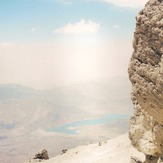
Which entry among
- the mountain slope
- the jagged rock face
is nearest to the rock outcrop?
the mountain slope

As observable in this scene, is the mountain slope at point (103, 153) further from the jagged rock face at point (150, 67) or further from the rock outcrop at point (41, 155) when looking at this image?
the jagged rock face at point (150, 67)

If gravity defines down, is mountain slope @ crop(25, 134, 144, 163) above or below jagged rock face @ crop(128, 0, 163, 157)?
below

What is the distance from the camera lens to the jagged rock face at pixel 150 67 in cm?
1426

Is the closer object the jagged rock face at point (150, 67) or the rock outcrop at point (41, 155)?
the jagged rock face at point (150, 67)

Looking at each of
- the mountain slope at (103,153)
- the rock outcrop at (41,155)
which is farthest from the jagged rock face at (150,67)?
the rock outcrop at (41,155)

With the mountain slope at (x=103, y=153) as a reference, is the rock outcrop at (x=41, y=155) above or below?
below

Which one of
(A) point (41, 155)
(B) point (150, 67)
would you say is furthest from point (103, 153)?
(B) point (150, 67)

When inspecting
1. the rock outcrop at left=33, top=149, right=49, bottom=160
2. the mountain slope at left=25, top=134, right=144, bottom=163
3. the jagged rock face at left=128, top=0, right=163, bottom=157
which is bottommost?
the rock outcrop at left=33, top=149, right=49, bottom=160

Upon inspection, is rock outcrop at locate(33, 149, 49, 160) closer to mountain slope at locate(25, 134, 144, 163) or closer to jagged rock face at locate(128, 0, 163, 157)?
mountain slope at locate(25, 134, 144, 163)

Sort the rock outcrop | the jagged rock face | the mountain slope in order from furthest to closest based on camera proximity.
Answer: the rock outcrop < the mountain slope < the jagged rock face

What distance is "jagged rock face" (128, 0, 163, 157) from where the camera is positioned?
14258 mm

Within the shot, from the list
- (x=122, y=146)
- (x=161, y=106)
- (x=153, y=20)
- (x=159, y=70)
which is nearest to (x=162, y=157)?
(x=161, y=106)

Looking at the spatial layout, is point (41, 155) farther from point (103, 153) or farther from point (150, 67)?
point (150, 67)

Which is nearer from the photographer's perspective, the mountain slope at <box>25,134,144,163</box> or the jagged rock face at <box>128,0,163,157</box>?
the jagged rock face at <box>128,0,163,157</box>
